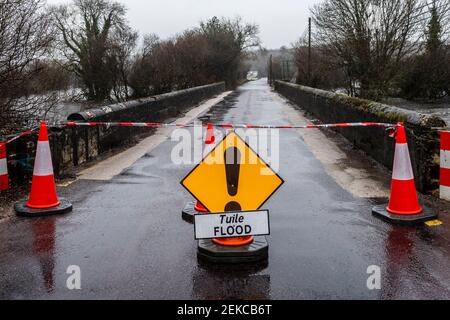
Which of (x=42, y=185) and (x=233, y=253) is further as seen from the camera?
(x=42, y=185)

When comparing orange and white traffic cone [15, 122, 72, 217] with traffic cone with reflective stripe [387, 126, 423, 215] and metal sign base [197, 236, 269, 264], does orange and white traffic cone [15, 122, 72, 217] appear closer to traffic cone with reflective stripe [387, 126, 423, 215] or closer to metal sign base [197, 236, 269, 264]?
metal sign base [197, 236, 269, 264]

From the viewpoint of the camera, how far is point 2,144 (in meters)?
6.86

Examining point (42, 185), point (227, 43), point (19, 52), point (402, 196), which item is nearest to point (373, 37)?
point (19, 52)

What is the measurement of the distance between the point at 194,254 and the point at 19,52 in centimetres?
704

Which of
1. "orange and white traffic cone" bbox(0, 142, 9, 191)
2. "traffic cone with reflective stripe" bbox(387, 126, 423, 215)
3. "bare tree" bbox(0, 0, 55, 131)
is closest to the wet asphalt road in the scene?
"traffic cone with reflective stripe" bbox(387, 126, 423, 215)

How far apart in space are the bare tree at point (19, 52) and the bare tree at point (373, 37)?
16072mm

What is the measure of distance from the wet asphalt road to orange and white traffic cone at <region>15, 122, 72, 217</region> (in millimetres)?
214

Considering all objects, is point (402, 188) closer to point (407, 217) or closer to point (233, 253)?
point (407, 217)

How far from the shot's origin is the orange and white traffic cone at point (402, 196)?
564 centimetres

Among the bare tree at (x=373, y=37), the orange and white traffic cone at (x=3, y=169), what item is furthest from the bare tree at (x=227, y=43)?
the orange and white traffic cone at (x=3, y=169)

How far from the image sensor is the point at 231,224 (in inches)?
176

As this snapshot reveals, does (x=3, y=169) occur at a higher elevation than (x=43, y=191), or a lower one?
higher

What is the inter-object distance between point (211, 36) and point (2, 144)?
2599 inches

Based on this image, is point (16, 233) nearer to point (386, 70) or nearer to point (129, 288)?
point (129, 288)
